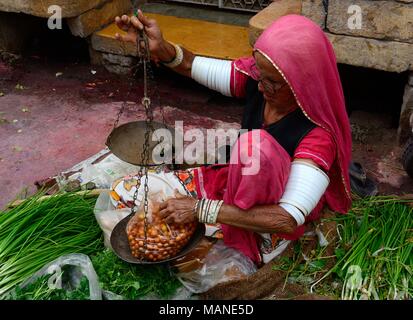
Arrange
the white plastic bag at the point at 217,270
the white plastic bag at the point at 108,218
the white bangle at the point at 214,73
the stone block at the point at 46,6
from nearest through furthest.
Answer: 1. the white plastic bag at the point at 217,270
2. the white plastic bag at the point at 108,218
3. the white bangle at the point at 214,73
4. the stone block at the point at 46,6

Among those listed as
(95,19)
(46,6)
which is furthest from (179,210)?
(95,19)

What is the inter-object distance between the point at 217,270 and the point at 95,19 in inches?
141

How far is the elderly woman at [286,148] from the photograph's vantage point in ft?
7.27

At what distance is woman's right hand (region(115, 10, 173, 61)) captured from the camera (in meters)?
2.70

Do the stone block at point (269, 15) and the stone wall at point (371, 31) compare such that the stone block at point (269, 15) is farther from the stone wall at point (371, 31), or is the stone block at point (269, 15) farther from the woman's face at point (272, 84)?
the woman's face at point (272, 84)

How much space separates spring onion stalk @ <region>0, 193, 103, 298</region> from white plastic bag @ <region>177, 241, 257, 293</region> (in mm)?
616

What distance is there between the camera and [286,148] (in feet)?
8.08

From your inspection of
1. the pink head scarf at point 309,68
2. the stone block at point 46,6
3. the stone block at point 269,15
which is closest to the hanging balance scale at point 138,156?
the pink head scarf at point 309,68

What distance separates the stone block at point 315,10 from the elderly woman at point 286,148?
1.50m

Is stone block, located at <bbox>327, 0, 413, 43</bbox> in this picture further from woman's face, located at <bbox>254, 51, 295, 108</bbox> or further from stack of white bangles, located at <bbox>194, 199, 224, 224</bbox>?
stack of white bangles, located at <bbox>194, 199, 224, 224</bbox>

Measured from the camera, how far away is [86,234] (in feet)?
9.63

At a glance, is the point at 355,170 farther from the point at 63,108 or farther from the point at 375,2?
the point at 63,108

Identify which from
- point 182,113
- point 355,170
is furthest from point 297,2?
point 355,170
